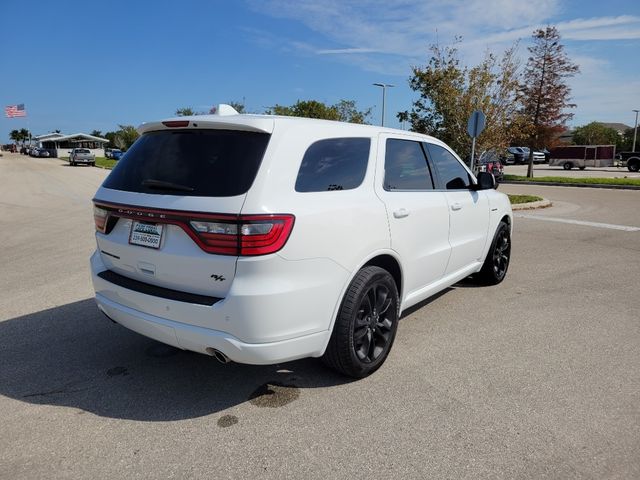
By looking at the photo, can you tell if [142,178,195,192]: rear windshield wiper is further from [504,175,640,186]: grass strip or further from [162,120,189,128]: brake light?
[504,175,640,186]: grass strip

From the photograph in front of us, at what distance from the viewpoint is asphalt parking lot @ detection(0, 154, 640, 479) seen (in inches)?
97.5

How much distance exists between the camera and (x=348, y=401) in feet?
10.1

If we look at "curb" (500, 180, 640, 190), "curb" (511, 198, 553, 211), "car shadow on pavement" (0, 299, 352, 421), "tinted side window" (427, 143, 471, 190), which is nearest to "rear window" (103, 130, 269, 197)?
"car shadow on pavement" (0, 299, 352, 421)

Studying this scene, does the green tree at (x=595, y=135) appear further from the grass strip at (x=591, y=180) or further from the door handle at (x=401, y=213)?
the door handle at (x=401, y=213)

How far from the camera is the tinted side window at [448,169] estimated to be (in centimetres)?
441

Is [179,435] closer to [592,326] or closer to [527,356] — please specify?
[527,356]

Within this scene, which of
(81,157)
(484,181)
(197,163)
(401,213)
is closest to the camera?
(197,163)

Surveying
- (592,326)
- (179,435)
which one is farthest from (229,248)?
(592,326)

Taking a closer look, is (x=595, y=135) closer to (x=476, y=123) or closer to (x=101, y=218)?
(x=476, y=123)

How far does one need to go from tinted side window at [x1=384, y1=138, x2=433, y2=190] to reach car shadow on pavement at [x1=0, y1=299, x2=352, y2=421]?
5.00 feet

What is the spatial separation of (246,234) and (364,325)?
46.0 inches

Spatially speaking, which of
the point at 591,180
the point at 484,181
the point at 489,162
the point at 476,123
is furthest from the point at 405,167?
the point at 591,180

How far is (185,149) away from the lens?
2.97 m

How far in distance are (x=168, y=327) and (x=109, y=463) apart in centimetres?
75
